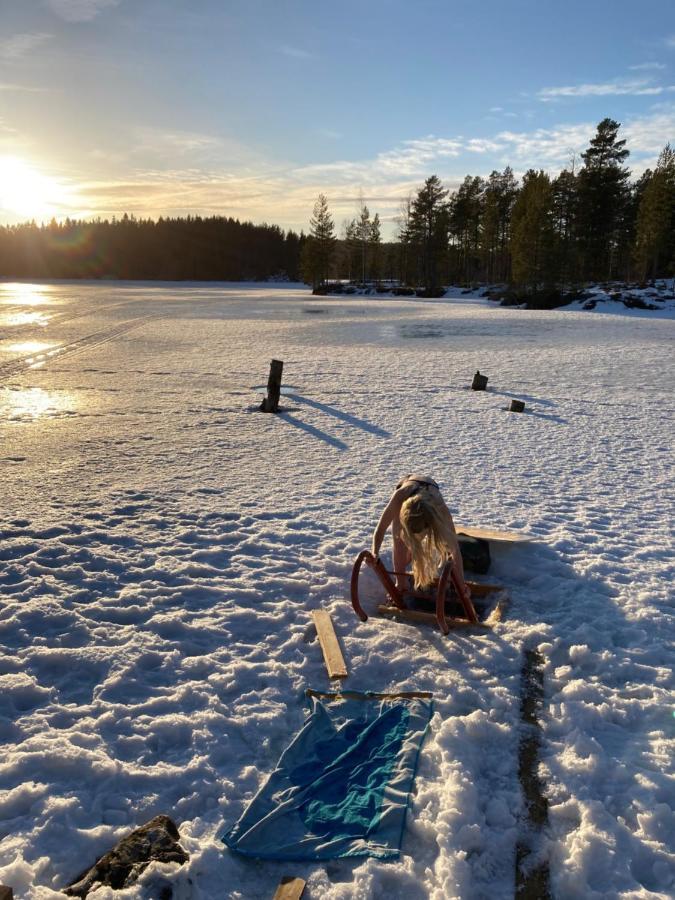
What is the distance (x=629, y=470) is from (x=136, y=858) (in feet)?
28.8

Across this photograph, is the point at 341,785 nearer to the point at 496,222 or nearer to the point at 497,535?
the point at 497,535

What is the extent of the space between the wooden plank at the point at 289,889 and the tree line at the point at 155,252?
448 feet

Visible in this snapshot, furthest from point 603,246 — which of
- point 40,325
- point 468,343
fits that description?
point 40,325

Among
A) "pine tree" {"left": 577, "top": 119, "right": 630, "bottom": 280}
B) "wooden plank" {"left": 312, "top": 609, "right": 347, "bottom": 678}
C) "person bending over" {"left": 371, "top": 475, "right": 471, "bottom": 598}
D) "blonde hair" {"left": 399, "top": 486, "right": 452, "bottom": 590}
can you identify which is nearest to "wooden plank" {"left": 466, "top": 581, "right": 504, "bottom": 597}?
"person bending over" {"left": 371, "top": 475, "right": 471, "bottom": 598}

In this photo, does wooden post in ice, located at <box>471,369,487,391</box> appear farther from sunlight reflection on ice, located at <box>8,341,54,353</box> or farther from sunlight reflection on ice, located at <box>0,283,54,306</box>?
sunlight reflection on ice, located at <box>0,283,54,306</box>

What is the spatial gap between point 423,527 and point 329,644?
1249mm

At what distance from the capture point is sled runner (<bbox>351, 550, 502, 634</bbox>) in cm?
501

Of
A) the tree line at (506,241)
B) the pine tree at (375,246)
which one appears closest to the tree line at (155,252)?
the tree line at (506,241)

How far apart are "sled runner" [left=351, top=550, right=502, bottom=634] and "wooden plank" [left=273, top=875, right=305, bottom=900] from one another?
91.9 inches

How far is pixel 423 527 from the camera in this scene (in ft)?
16.0

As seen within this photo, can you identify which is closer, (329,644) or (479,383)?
(329,644)

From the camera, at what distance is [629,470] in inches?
377

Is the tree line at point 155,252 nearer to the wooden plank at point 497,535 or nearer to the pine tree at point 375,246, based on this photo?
the pine tree at point 375,246

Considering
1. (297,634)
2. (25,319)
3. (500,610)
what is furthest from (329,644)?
(25,319)
